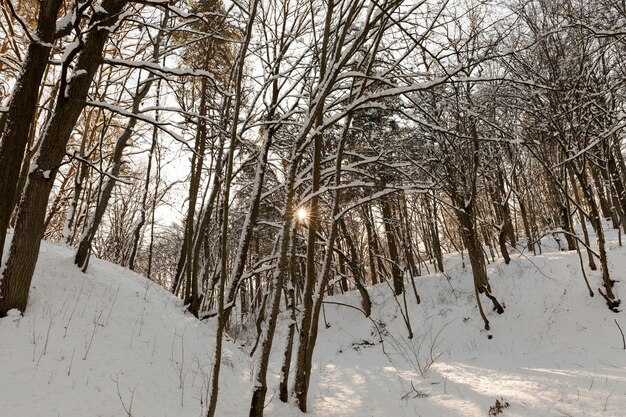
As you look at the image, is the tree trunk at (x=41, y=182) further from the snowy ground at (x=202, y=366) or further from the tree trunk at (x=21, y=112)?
the snowy ground at (x=202, y=366)

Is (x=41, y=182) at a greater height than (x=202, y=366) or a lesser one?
greater

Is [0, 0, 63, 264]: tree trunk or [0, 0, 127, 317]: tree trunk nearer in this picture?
[0, 0, 63, 264]: tree trunk

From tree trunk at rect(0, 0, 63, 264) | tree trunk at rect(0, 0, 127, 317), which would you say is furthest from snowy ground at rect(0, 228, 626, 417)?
tree trunk at rect(0, 0, 63, 264)

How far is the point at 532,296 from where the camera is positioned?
1184cm

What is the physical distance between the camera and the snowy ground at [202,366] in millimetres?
4211

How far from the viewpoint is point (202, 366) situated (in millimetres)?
6043

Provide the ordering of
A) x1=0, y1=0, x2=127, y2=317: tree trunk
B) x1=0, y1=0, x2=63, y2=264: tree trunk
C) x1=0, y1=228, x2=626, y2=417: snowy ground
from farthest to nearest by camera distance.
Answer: x1=0, y1=0, x2=127, y2=317: tree trunk → x1=0, y1=0, x2=63, y2=264: tree trunk → x1=0, y1=228, x2=626, y2=417: snowy ground

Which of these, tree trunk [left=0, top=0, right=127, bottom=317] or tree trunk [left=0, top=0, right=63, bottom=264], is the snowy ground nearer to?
tree trunk [left=0, top=0, right=127, bottom=317]

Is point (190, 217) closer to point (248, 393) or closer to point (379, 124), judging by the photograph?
point (248, 393)

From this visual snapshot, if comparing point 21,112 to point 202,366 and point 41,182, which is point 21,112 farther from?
point 202,366

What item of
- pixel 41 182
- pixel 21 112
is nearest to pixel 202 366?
pixel 41 182

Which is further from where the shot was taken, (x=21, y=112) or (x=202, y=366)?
(x=202, y=366)

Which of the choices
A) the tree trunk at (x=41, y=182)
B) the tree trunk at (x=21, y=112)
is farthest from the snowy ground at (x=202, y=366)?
the tree trunk at (x=21, y=112)

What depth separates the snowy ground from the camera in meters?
4.21
